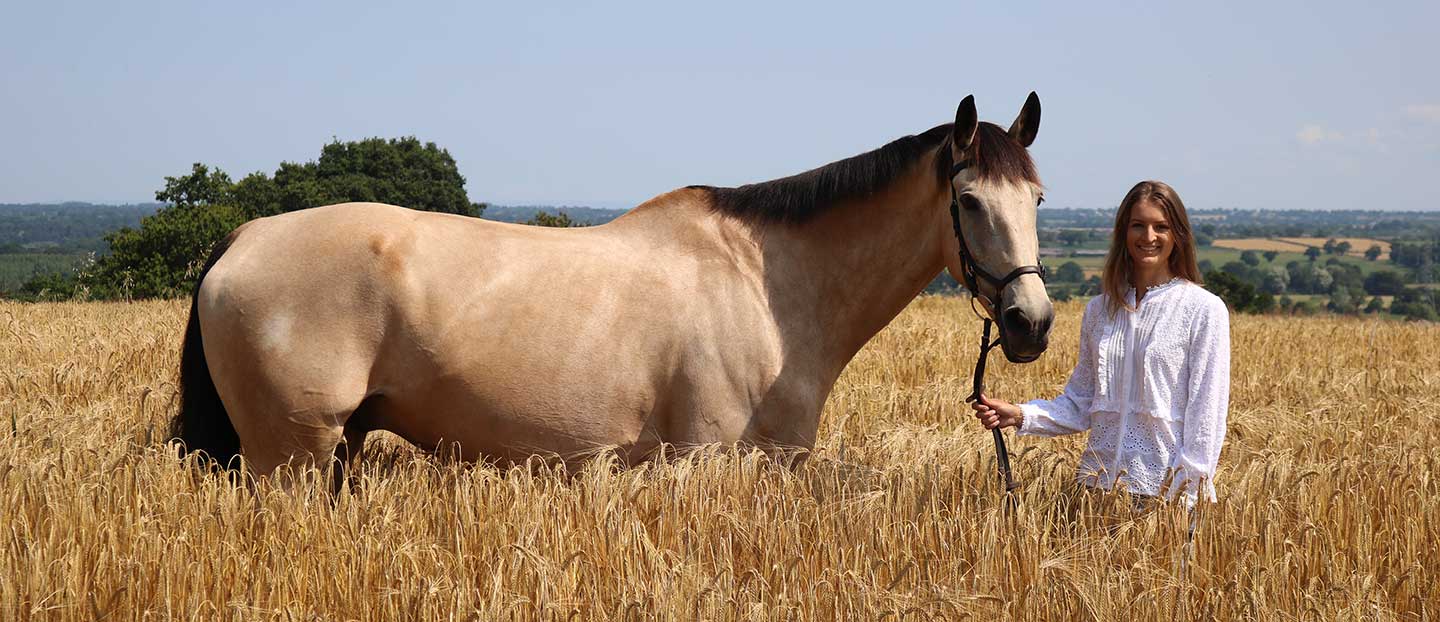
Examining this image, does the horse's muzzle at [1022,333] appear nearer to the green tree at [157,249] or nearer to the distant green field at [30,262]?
the green tree at [157,249]

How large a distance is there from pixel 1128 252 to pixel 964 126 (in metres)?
0.85

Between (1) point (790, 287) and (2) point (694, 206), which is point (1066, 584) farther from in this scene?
(2) point (694, 206)

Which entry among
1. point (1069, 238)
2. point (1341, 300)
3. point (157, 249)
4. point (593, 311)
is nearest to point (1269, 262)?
point (1341, 300)

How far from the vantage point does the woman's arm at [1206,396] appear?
376 cm

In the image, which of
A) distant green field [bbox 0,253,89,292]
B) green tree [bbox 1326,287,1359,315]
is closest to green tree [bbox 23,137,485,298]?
distant green field [bbox 0,253,89,292]

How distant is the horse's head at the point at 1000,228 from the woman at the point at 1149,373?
0.75 ft

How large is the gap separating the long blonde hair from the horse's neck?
88 cm

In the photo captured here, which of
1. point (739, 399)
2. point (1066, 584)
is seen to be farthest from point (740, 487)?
point (1066, 584)

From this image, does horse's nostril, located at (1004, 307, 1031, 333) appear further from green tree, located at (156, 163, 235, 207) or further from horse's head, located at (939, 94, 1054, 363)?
green tree, located at (156, 163, 235, 207)

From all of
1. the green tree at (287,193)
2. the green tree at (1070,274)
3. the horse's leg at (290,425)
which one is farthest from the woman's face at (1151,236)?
the green tree at (1070,274)

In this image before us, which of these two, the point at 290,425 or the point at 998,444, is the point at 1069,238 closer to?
the point at 998,444

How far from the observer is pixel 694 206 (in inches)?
199

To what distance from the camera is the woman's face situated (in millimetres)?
3946

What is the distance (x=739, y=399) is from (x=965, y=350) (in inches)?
276
